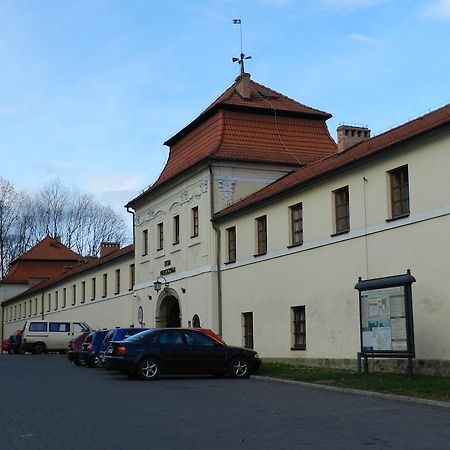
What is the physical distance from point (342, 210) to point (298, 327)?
488 cm

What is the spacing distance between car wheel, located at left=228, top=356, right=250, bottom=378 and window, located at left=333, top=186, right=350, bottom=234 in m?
5.26

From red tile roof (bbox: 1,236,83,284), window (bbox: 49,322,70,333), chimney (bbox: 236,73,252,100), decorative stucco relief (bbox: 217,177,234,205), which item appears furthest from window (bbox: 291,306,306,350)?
red tile roof (bbox: 1,236,83,284)

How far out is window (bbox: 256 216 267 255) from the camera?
1217 inches

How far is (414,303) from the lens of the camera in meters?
21.6

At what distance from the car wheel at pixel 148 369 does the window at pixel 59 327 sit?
29022mm

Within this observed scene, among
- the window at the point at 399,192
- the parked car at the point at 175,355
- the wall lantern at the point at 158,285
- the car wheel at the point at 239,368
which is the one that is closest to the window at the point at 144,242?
the wall lantern at the point at 158,285

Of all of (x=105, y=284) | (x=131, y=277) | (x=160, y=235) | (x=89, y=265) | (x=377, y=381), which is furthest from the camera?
(x=89, y=265)

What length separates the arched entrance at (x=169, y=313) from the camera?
40312 mm

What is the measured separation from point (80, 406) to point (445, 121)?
11338mm

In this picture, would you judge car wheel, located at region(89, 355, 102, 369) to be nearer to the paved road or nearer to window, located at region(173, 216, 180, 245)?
window, located at region(173, 216, 180, 245)

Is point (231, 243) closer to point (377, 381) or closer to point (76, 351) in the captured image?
point (76, 351)

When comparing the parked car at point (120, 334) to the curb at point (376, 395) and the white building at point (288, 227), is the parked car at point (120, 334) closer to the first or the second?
the white building at point (288, 227)

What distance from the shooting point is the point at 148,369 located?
→ 22.8 m

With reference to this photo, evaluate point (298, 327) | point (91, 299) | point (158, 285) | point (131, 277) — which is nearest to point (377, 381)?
point (298, 327)
